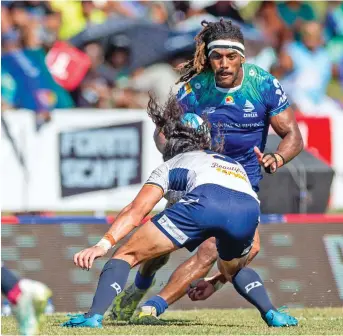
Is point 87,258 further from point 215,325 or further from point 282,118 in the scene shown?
point 282,118

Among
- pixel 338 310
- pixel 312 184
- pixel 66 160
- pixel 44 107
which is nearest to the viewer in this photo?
pixel 338 310

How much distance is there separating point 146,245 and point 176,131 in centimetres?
89

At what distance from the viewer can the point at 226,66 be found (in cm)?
856

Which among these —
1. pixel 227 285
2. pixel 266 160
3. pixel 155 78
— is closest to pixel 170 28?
pixel 155 78

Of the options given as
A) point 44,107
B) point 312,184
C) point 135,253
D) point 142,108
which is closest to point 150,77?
point 142,108

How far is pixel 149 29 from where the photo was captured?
1750cm

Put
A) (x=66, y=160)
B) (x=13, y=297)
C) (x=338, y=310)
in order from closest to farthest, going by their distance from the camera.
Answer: (x=13, y=297)
(x=338, y=310)
(x=66, y=160)

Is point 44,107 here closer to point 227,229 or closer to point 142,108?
point 142,108

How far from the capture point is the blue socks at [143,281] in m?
8.99

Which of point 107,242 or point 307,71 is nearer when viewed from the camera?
point 107,242

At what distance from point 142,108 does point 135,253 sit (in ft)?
29.0

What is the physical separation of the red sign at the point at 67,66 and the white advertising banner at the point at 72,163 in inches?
69.1

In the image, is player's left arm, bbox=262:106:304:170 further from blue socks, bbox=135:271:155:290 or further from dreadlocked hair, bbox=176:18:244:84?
blue socks, bbox=135:271:155:290

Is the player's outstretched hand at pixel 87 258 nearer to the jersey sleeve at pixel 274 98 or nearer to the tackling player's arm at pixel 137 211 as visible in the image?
the tackling player's arm at pixel 137 211
